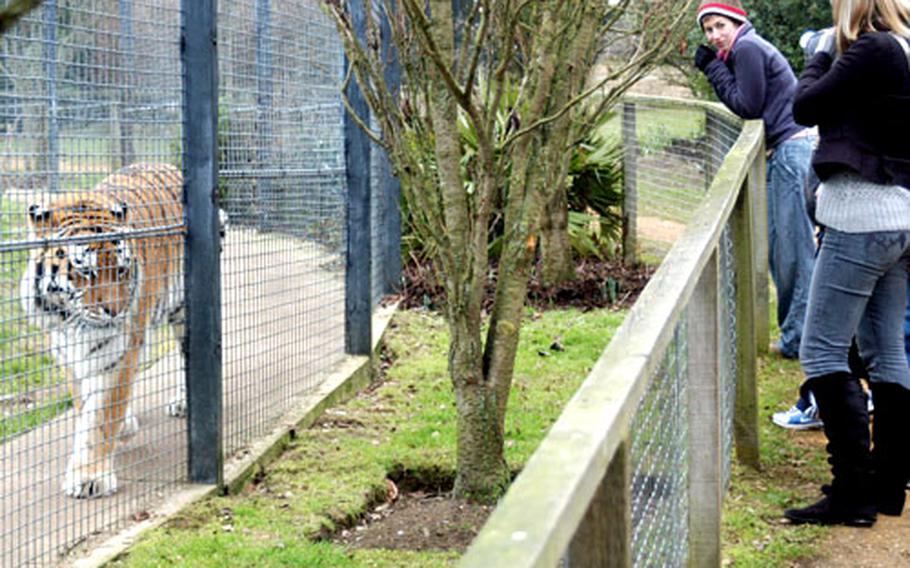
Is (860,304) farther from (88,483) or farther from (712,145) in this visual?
(712,145)

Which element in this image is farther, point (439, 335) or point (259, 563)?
point (439, 335)

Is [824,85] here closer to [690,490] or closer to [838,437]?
[838,437]

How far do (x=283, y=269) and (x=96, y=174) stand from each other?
201cm

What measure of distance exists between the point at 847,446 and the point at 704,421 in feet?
3.46

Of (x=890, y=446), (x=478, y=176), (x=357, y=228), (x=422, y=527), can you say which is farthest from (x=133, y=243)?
(x=890, y=446)

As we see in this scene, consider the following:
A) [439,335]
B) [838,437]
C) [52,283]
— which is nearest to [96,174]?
[52,283]

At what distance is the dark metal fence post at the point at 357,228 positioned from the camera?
8.15 metres

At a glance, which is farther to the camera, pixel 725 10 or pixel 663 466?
pixel 725 10

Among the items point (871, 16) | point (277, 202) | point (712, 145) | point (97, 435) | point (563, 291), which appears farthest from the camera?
point (563, 291)

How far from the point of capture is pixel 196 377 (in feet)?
18.6

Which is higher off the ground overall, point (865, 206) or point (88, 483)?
point (865, 206)

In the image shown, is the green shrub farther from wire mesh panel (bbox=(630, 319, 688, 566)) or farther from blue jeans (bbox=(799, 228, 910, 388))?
wire mesh panel (bbox=(630, 319, 688, 566))

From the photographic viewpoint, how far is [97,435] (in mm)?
5602

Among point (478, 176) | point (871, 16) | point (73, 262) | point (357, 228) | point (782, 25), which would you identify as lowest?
point (357, 228)
